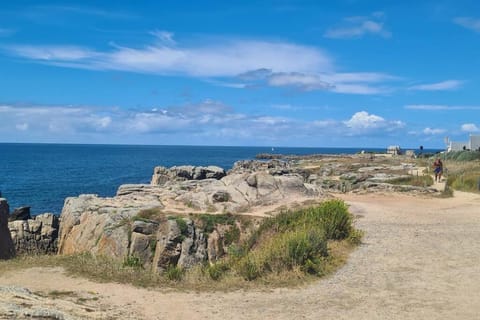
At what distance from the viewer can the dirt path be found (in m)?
9.77

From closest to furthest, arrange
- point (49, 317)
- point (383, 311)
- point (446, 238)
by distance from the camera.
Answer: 1. point (49, 317)
2. point (383, 311)
3. point (446, 238)

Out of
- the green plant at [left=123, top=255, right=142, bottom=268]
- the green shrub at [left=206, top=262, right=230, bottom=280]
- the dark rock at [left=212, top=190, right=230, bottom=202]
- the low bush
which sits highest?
the dark rock at [left=212, top=190, right=230, bottom=202]

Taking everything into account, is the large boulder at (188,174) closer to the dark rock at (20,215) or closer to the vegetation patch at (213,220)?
the dark rock at (20,215)

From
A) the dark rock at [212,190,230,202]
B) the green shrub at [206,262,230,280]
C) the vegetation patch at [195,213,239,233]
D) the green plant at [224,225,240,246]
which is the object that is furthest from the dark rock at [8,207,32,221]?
the green shrub at [206,262,230,280]

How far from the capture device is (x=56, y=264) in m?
14.2

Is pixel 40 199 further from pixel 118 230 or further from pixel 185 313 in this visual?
pixel 185 313

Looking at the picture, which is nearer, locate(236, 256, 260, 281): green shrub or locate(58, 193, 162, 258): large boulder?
locate(236, 256, 260, 281): green shrub

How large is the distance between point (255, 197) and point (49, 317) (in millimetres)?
Result: 15479

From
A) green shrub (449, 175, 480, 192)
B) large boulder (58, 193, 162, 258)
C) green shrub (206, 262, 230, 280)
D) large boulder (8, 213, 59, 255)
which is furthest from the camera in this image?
green shrub (449, 175, 480, 192)

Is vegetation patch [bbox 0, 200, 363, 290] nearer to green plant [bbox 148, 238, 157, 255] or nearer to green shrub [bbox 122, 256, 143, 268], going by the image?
green shrub [bbox 122, 256, 143, 268]

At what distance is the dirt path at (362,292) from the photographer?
9773 millimetres

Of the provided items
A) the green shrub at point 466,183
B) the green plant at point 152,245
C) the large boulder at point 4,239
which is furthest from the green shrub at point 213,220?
the green shrub at point 466,183

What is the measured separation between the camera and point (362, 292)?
36.2ft

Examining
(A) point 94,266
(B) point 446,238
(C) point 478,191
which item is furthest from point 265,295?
(C) point 478,191
